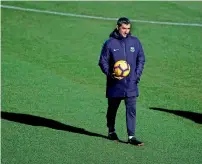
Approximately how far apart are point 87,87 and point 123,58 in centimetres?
429

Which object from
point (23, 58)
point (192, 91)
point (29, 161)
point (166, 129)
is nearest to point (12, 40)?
point (23, 58)

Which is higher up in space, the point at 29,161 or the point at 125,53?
the point at 125,53

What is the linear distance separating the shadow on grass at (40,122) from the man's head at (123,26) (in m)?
1.87

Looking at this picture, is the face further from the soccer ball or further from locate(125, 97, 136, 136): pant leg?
locate(125, 97, 136, 136): pant leg

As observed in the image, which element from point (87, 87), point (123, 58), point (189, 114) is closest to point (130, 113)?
point (123, 58)

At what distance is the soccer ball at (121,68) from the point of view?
986cm

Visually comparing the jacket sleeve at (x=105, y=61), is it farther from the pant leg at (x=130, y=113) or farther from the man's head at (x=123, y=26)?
the pant leg at (x=130, y=113)

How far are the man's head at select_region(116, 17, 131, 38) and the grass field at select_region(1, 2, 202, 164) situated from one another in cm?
Answer: 179

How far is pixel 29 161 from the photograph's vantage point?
360 inches

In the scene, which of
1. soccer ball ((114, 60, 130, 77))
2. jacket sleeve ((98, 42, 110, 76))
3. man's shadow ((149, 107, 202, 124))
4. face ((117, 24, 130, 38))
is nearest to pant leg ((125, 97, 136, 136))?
soccer ball ((114, 60, 130, 77))

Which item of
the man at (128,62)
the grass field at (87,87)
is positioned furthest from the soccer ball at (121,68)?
the grass field at (87,87)

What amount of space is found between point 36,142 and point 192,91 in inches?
199

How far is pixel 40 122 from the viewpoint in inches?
453

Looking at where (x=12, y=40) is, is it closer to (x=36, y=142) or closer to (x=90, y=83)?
(x=90, y=83)
